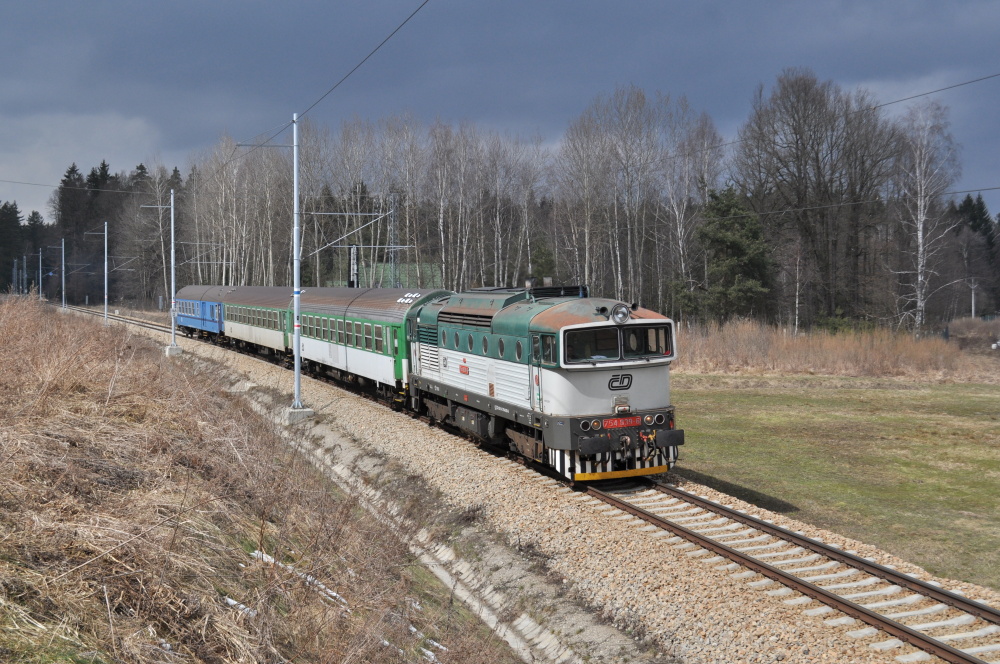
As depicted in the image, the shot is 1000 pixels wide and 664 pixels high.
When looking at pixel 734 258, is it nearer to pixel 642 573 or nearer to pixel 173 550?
pixel 642 573

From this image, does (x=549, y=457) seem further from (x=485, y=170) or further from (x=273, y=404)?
(x=485, y=170)

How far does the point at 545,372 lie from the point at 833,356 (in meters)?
22.2

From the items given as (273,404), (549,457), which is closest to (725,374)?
(273,404)

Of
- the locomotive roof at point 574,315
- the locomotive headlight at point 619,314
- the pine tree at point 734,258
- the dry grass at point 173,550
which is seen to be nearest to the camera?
the dry grass at point 173,550

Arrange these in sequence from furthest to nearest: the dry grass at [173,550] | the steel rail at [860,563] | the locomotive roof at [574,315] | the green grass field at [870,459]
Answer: the locomotive roof at [574,315] → the green grass field at [870,459] → the steel rail at [860,563] → the dry grass at [173,550]

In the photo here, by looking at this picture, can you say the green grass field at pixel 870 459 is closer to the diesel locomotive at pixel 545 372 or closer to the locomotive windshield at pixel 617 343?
the diesel locomotive at pixel 545 372

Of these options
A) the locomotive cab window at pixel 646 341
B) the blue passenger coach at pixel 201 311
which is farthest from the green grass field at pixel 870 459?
the blue passenger coach at pixel 201 311

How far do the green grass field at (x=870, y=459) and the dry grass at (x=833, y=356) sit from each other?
1.94 m

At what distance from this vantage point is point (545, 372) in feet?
42.5

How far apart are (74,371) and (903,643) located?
1162cm

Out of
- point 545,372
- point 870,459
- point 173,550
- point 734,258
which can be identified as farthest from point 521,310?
point 734,258

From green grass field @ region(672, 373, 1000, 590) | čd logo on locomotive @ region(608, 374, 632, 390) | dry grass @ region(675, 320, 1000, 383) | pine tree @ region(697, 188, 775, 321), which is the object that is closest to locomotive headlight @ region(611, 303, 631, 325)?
čd logo on locomotive @ region(608, 374, 632, 390)

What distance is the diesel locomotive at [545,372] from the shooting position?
1265 cm

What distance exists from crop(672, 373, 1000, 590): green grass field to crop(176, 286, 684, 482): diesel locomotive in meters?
2.78
